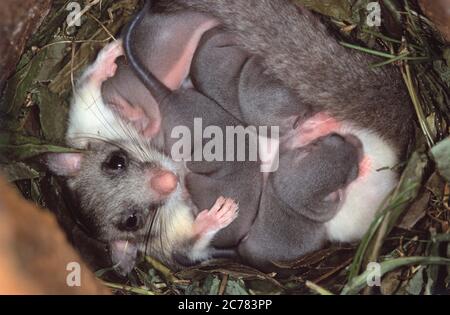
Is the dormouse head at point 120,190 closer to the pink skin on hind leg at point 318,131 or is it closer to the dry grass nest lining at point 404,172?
the dry grass nest lining at point 404,172

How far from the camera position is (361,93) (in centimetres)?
286

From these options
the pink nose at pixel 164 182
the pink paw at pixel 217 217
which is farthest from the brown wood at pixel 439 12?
the pink nose at pixel 164 182

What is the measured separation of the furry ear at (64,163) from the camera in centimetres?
306

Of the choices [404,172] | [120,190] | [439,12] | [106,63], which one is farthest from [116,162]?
[439,12]

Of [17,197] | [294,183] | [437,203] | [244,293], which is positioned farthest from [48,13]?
[437,203]

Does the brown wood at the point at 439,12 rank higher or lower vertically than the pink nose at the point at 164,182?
higher

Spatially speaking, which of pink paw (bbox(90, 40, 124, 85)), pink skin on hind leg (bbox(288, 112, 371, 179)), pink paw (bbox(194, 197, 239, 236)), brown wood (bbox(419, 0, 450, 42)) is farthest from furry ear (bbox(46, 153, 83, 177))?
brown wood (bbox(419, 0, 450, 42))

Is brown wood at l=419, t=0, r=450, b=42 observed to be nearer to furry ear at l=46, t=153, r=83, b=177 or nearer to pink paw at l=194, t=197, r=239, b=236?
pink paw at l=194, t=197, r=239, b=236

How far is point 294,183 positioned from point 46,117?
1156 mm

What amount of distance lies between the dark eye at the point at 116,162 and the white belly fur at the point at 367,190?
38.4 inches
